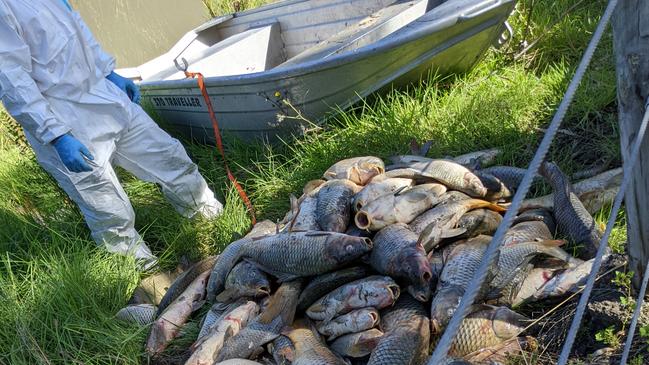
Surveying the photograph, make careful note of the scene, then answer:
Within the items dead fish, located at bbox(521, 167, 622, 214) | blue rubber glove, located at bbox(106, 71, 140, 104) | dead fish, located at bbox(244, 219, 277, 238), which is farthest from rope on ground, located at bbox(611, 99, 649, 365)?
blue rubber glove, located at bbox(106, 71, 140, 104)

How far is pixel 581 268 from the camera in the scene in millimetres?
2961

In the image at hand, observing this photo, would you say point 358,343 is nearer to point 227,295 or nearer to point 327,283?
point 327,283

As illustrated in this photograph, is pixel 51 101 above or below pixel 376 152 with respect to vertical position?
above

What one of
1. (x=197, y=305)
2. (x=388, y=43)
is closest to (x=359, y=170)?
(x=388, y=43)

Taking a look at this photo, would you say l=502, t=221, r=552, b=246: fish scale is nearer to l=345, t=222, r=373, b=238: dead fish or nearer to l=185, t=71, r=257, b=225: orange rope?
l=345, t=222, r=373, b=238: dead fish

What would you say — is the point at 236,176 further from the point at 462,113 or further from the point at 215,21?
the point at 215,21

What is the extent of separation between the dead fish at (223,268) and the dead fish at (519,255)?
157cm

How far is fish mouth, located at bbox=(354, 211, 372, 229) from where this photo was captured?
135 inches

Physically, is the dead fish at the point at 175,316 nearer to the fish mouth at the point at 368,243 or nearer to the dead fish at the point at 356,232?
the dead fish at the point at 356,232

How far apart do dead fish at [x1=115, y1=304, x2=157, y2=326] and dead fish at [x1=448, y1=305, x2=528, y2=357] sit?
2231 mm

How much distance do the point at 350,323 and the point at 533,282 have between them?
0.98 metres

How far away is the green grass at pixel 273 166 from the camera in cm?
399

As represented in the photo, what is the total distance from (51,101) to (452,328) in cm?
388

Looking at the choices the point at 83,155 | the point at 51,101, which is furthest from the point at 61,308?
the point at 51,101
